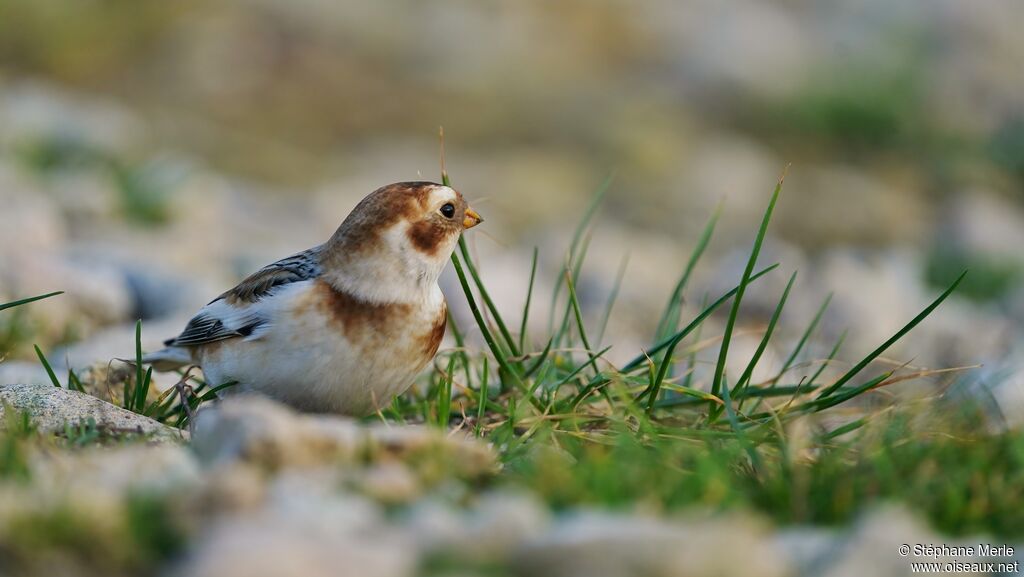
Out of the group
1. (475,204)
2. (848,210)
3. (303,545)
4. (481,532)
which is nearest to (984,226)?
(848,210)

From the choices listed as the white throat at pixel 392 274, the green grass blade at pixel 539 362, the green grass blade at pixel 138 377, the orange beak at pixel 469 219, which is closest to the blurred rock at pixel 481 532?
the white throat at pixel 392 274

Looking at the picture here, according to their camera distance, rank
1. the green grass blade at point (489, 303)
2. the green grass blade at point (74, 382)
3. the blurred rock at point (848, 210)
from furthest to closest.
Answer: the blurred rock at point (848, 210), the green grass blade at point (489, 303), the green grass blade at point (74, 382)

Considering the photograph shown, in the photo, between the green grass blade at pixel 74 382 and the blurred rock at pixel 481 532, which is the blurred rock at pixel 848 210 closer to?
the green grass blade at pixel 74 382

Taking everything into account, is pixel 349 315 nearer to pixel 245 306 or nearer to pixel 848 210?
pixel 245 306

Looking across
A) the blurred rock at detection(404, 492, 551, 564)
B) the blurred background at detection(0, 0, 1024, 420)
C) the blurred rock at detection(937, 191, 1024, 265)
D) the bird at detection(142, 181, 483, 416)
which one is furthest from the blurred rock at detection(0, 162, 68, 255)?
the blurred rock at detection(937, 191, 1024, 265)

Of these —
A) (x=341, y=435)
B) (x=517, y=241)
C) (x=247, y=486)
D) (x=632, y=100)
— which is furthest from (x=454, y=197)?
(x=632, y=100)

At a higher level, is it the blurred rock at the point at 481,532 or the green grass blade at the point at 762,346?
the green grass blade at the point at 762,346

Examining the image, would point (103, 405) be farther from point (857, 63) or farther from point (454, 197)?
point (857, 63)
